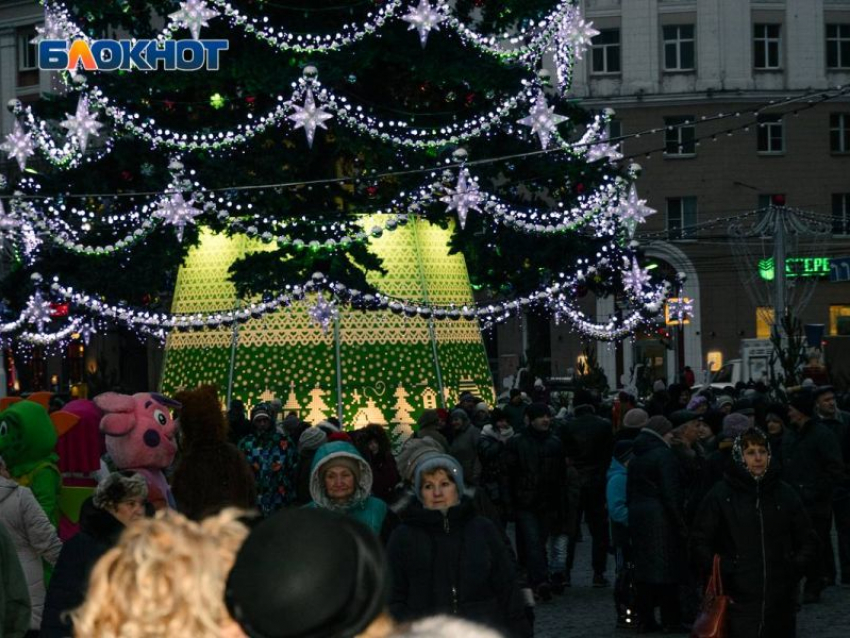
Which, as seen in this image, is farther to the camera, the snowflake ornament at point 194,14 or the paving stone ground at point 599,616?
the snowflake ornament at point 194,14

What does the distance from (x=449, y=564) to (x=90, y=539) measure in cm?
157

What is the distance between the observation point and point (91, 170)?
85.9 ft

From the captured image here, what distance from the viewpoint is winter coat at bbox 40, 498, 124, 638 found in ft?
25.8

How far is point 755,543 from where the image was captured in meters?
10.5

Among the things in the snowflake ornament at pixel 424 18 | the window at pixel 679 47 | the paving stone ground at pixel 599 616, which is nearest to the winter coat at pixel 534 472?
the paving stone ground at pixel 599 616

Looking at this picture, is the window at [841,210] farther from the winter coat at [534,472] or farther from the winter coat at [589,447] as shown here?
the winter coat at [534,472]

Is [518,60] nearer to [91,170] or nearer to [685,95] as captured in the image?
[91,170]

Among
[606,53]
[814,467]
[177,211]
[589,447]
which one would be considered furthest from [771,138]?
[814,467]

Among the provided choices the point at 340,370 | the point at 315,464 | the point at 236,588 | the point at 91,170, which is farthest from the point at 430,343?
the point at 236,588

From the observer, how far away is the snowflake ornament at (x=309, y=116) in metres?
24.0

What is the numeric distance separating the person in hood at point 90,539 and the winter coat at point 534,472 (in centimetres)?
803

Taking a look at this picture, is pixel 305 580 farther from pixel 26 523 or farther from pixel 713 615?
pixel 713 615

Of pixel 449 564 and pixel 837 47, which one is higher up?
pixel 837 47

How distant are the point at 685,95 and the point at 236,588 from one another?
5639cm
